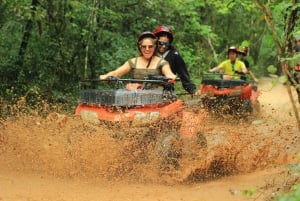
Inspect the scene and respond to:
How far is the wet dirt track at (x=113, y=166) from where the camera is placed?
5645 millimetres

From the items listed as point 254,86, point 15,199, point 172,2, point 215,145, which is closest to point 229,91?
point 254,86

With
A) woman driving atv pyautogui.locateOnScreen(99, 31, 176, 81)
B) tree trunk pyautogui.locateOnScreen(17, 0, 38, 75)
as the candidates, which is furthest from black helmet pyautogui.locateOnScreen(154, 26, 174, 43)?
tree trunk pyautogui.locateOnScreen(17, 0, 38, 75)

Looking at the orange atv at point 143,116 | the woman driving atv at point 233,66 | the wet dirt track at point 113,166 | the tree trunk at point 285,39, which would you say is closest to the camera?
the tree trunk at point 285,39

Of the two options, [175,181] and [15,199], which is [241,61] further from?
[15,199]

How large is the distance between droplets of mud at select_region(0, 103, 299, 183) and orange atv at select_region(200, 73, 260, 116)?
3596 millimetres

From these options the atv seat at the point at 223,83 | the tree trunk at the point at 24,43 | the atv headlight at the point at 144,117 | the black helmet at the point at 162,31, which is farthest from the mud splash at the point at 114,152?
the tree trunk at the point at 24,43

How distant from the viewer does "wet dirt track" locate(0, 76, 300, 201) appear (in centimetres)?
564

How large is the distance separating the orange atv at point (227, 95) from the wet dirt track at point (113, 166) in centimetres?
362

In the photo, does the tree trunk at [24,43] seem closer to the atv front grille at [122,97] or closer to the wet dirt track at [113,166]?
the wet dirt track at [113,166]

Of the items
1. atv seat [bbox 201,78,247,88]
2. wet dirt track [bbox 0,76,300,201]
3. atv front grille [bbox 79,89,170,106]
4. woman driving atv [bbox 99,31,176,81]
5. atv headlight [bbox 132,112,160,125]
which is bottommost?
wet dirt track [bbox 0,76,300,201]

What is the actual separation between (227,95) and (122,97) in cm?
524

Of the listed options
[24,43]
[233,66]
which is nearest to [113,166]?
[24,43]

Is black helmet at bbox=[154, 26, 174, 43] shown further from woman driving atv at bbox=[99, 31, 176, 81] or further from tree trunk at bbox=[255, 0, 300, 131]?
tree trunk at bbox=[255, 0, 300, 131]

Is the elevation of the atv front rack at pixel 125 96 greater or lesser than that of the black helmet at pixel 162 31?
lesser
